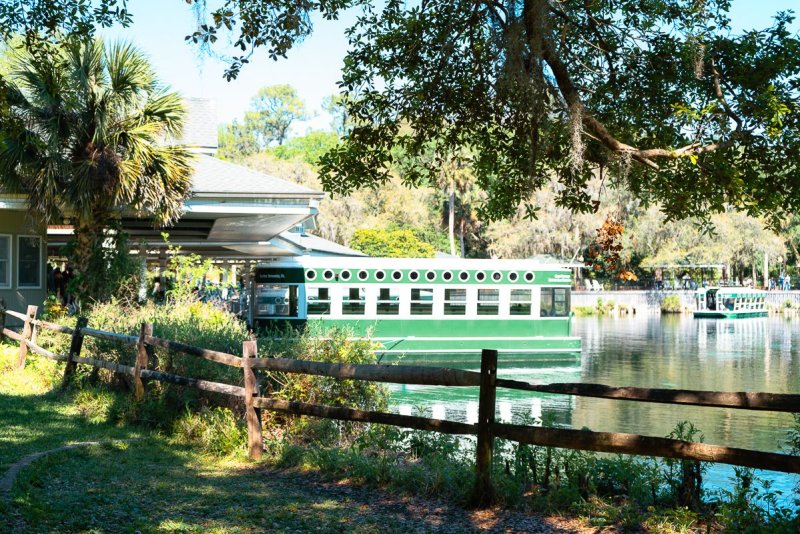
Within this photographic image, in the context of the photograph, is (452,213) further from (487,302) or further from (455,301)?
(455,301)

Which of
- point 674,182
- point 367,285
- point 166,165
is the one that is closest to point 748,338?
point 367,285

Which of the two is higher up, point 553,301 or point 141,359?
point 553,301

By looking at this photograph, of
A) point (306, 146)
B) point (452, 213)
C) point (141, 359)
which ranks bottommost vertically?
point (141, 359)

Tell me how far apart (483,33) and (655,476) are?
17.3 ft

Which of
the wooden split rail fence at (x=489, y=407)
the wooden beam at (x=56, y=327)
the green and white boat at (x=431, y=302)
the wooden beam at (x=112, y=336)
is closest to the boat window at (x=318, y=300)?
the green and white boat at (x=431, y=302)

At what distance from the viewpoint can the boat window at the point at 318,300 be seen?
26.8 metres

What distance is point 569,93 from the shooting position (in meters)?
8.73

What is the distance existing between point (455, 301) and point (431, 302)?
0.78m

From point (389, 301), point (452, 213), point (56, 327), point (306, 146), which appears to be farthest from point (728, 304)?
point (56, 327)

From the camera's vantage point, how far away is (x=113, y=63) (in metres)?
19.3

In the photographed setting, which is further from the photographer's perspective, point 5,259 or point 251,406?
point 5,259

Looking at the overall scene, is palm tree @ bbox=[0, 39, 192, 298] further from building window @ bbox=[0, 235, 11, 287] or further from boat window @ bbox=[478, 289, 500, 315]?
boat window @ bbox=[478, 289, 500, 315]

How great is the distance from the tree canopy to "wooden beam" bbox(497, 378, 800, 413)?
7.85 feet

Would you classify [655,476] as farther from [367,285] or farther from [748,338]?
[748,338]
